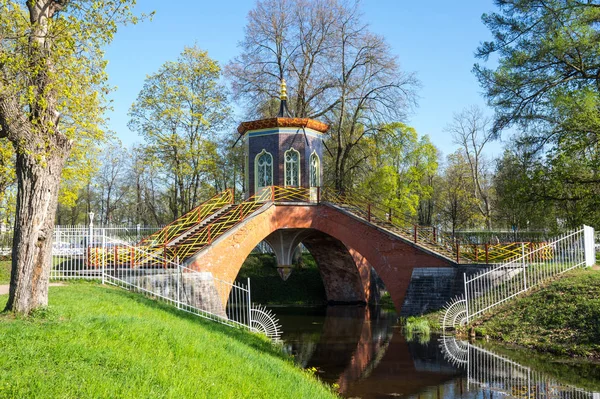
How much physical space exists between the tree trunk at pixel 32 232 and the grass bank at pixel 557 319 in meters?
11.9

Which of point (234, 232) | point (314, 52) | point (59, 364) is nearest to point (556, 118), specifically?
point (234, 232)

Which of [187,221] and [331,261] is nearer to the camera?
[187,221]

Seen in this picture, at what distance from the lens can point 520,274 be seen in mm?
17078

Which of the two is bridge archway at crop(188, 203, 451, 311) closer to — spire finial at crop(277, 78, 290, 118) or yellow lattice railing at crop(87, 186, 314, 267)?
yellow lattice railing at crop(87, 186, 314, 267)

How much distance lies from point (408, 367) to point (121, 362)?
8.17 metres

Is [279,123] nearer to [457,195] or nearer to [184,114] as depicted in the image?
[184,114]

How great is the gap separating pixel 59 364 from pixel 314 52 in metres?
24.4

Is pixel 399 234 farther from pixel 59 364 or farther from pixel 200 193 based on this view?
pixel 200 193

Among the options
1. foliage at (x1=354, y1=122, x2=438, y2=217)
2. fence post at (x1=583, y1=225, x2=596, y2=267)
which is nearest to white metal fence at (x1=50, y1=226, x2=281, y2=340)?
fence post at (x1=583, y1=225, x2=596, y2=267)

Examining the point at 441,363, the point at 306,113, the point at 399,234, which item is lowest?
the point at 441,363

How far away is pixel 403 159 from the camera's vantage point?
119 feet

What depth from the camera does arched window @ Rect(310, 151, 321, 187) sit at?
23.0 m

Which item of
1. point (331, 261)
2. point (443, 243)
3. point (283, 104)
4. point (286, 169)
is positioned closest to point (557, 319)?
point (443, 243)

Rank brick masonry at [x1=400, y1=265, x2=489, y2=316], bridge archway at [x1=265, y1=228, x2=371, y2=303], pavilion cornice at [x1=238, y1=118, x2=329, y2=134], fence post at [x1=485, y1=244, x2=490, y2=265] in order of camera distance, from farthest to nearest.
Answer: bridge archway at [x1=265, y1=228, x2=371, y2=303]
pavilion cornice at [x1=238, y1=118, x2=329, y2=134]
brick masonry at [x1=400, y1=265, x2=489, y2=316]
fence post at [x1=485, y1=244, x2=490, y2=265]
